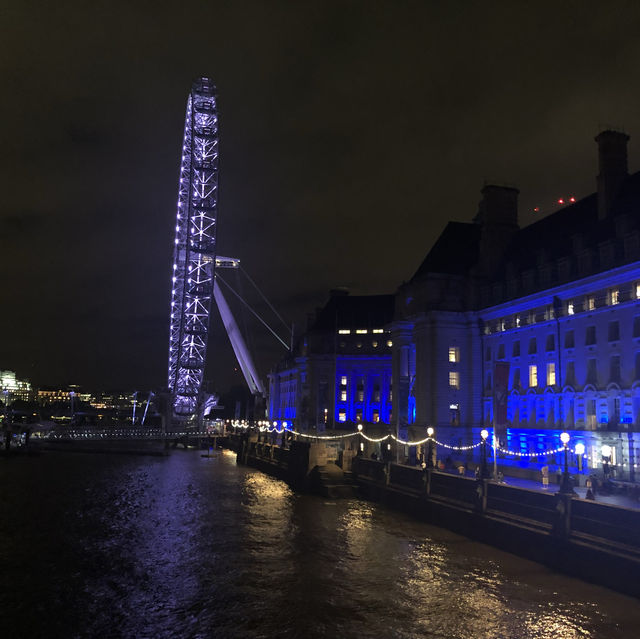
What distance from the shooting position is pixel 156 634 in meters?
21.8

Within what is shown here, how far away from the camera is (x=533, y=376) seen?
6806 centimetres

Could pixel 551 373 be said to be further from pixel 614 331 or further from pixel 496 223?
pixel 496 223

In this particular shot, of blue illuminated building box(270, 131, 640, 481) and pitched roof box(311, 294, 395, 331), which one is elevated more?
pitched roof box(311, 294, 395, 331)

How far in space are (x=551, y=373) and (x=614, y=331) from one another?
952 cm

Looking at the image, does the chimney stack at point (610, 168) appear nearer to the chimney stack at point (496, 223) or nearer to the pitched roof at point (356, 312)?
the chimney stack at point (496, 223)

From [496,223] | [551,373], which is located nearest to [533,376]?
[551,373]

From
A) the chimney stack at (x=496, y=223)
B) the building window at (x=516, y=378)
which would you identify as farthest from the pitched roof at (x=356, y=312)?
the building window at (x=516, y=378)

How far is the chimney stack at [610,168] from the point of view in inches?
2554

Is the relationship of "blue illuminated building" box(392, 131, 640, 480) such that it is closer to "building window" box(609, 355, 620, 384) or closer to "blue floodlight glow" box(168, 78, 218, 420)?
"building window" box(609, 355, 620, 384)

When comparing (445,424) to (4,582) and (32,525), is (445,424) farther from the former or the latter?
(4,582)

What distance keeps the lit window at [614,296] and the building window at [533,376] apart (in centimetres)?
1217

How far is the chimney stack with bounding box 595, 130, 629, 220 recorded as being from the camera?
6488cm

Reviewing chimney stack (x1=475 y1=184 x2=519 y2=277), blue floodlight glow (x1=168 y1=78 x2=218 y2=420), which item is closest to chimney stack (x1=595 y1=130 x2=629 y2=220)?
chimney stack (x1=475 y1=184 x2=519 y2=277)

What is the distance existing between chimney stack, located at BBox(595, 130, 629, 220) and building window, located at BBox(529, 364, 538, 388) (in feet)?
51.3
